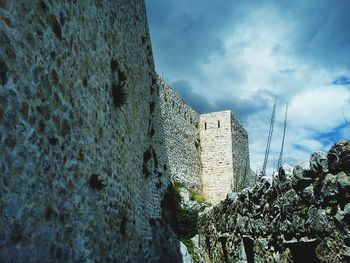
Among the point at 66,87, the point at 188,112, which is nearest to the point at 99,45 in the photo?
the point at 66,87

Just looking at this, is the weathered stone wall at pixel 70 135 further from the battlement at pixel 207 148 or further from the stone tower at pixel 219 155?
the stone tower at pixel 219 155

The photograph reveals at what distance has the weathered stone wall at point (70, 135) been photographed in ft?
13.9

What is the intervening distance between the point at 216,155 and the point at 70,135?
2814 cm

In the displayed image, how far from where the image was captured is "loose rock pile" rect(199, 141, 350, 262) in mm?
4797

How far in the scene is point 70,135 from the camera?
19.5 feet

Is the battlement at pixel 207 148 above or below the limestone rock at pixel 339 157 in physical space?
above

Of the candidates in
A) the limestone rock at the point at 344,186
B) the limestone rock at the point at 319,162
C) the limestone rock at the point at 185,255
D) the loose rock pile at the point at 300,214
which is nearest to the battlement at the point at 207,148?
the limestone rock at the point at 185,255

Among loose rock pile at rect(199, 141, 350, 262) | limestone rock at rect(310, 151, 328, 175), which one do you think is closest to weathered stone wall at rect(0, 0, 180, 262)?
loose rock pile at rect(199, 141, 350, 262)

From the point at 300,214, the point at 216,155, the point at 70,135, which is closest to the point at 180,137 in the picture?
the point at 216,155

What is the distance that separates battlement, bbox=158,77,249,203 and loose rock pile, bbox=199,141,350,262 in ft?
68.1

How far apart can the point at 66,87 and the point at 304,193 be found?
11.7 ft

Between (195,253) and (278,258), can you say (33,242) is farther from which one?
(195,253)

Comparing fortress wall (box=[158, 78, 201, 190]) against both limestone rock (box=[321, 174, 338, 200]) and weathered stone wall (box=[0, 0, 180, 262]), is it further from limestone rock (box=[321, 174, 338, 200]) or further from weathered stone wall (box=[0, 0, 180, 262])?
limestone rock (box=[321, 174, 338, 200])

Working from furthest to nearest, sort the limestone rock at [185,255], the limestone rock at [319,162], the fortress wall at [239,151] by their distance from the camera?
A: the fortress wall at [239,151]
the limestone rock at [185,255]
the limestone rock at [319,162]
